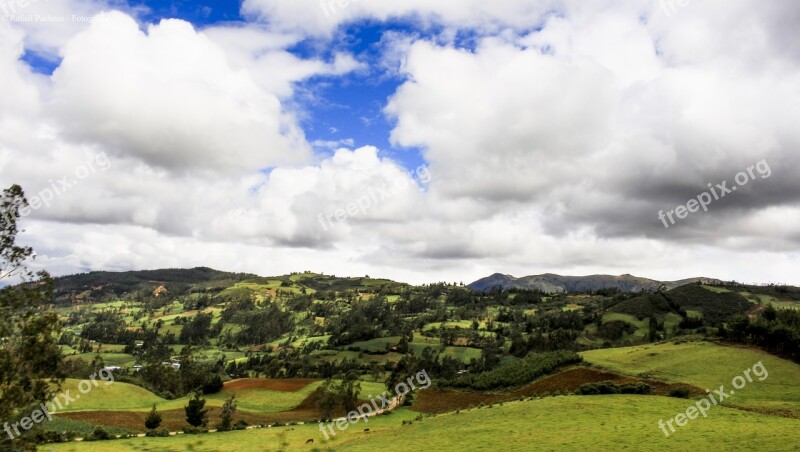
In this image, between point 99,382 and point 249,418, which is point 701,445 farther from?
point 99,382

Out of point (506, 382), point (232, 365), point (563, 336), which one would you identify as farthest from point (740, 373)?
point (232, 365)

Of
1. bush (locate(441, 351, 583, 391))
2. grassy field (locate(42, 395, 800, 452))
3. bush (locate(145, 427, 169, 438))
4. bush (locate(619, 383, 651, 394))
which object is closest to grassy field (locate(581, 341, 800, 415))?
bush (locate(441, 351, 583, 391))

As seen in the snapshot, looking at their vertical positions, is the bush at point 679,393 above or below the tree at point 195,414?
above

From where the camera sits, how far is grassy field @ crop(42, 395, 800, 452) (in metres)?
36.2

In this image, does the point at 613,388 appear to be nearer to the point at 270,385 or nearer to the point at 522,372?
the point at 522,372

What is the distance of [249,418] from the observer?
254 ft

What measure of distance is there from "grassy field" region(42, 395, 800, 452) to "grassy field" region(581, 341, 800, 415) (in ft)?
43.2

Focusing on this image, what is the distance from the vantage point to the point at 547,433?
4259 centimetres

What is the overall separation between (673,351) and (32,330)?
99.6 meters

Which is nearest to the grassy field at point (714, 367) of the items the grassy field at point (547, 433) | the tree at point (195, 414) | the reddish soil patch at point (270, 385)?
the grassy field at point (547, 433)

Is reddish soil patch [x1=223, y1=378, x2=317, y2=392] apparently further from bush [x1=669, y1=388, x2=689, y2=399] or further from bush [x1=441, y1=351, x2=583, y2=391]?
bush [x1=669, y1=388, x2=689, y2=399]

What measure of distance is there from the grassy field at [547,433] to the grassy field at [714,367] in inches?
518

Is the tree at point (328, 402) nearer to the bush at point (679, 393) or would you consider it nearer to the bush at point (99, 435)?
the bush at point (99, 435)

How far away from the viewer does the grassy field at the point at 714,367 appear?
191 ft
